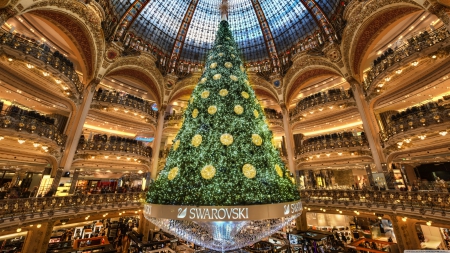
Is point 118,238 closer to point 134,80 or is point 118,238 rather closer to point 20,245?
point 20,245

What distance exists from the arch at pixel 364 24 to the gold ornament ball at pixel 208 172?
15.8 meters

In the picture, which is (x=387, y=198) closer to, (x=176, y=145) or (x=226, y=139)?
(x=226, y=139)

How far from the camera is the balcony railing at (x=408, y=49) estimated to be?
10875mm

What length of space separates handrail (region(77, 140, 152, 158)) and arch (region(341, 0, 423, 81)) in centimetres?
2062

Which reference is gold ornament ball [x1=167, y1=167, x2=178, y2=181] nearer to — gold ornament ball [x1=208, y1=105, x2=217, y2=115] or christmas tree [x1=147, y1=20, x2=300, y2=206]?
christmas tree [x1=147, y1=20, x2=300, y2=206]

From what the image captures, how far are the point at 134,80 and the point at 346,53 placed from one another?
21.0m

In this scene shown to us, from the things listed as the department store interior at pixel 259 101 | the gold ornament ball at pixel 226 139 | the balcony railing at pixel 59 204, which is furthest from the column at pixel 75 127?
the gold ornament ball at pixel 226 139

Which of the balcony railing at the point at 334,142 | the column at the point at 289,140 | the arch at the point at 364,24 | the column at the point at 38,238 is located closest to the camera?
the column at the point at 38,238

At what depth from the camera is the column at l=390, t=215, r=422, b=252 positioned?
36.7 feet

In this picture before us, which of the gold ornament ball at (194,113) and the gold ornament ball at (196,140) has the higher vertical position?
the gold ornament ball at (194,113)

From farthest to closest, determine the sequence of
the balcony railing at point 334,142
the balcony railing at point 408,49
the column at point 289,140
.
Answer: the column at point 289,140 < the balcony railing at point 334,142 < the balcony railing at point 408,49

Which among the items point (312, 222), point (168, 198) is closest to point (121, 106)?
point (168, 198)

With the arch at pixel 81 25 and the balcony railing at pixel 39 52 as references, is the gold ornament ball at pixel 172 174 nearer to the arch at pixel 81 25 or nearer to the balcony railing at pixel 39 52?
the balcony railing at pixel 39 52

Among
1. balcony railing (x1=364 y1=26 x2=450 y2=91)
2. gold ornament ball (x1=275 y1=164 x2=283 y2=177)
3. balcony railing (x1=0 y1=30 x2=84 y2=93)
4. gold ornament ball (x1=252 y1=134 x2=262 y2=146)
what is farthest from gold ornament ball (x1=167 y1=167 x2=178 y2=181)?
balcony railing (x1=364 y1=26 x2=450 y2=91)
